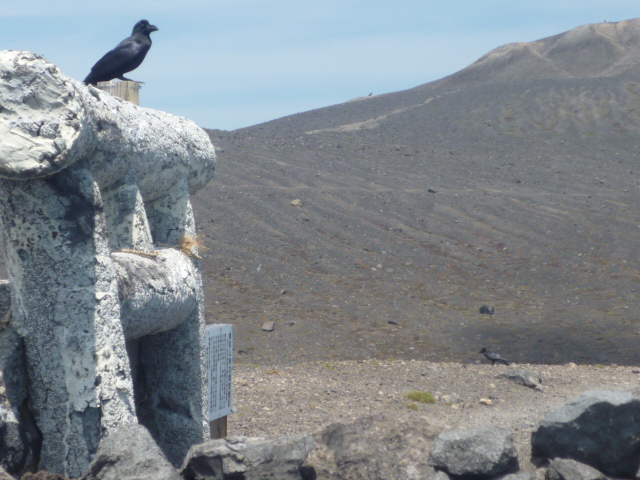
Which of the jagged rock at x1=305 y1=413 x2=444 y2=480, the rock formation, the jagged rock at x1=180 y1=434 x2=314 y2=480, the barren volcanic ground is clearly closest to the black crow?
the rock formation

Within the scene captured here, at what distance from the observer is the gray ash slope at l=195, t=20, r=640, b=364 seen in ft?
47.0

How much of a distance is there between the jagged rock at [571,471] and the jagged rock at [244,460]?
55.8 inches

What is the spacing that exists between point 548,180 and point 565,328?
12.1 meters

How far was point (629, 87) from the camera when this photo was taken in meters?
41.0

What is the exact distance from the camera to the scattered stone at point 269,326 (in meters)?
14.0

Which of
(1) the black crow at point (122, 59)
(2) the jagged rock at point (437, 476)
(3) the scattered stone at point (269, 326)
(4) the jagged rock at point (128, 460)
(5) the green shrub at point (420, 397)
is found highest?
(1) the black crow at point (122, 59)

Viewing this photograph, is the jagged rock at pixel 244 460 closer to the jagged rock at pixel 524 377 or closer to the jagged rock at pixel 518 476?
the jagged rock at pixel 518 476

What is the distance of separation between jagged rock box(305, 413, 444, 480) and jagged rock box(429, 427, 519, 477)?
175 millimetres

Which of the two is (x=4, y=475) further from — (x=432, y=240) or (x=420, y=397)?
(x=432, y=240)

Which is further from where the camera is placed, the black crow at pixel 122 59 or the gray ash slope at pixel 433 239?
the gray ash slope at pixel 433 239

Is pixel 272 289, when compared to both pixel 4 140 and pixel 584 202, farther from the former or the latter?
pixel 4 140

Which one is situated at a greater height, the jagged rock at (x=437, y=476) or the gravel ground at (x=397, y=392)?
the jagged rock at (x=437, y=476)

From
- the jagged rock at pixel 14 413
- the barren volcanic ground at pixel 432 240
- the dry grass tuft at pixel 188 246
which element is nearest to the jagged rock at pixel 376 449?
the dry grass tuft at pixel 188 246

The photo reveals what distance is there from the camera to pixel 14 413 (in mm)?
3787
